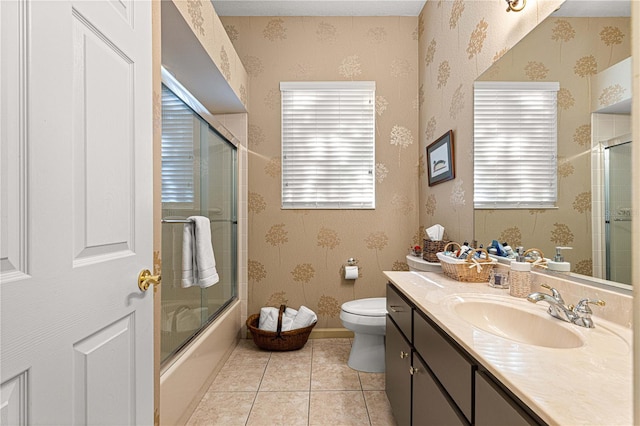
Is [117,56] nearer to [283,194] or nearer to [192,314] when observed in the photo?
[192,314]

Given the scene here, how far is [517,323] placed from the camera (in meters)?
1.15

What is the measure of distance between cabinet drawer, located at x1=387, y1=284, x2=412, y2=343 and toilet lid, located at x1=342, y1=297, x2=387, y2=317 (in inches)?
19.4

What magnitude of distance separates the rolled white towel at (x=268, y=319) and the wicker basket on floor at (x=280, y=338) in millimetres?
69

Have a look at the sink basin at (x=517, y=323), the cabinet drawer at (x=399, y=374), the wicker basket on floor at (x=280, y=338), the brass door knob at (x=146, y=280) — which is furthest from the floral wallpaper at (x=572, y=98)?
the wicker basket on floor at (x=280, y=338)

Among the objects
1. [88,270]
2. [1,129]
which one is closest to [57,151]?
[1,129]

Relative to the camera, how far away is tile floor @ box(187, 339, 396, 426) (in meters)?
1.72

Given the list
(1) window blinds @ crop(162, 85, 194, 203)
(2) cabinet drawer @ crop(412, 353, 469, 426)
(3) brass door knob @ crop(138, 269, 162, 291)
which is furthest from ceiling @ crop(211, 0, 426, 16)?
(2) cabinet drawer @ crop(412, 353, 469, 426)

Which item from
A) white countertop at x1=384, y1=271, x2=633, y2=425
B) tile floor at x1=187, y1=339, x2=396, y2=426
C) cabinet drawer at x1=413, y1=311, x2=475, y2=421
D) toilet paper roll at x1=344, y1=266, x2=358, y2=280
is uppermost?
white countertop at x1=384, y1=271, x2=633, y2=425

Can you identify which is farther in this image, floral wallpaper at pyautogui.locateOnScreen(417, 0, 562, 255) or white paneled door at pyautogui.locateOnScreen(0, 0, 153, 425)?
floral wallpaper at pyautogui.locateOnScreen(417, 0, 562, 255)

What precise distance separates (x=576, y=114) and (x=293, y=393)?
1966mm

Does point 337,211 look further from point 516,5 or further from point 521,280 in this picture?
point 516,5

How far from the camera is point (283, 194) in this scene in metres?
2.87

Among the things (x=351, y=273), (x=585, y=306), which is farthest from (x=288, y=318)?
(x=585, y=306)

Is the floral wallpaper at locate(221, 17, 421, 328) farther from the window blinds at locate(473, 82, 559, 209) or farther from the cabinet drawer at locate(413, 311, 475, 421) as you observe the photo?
the cabinet drawer at locate(413, 311, 475, 421)
